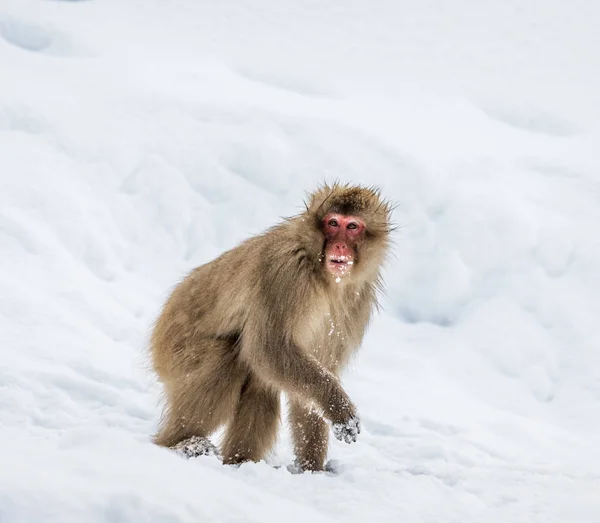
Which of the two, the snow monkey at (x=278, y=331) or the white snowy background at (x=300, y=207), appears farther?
the snow monkey at (x=278, y=331)

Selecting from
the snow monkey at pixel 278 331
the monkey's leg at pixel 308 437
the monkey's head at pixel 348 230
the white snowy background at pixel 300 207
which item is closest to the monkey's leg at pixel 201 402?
the snow monkey at pixel 278 331

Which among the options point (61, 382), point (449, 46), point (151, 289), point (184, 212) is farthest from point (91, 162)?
point (449, 46)

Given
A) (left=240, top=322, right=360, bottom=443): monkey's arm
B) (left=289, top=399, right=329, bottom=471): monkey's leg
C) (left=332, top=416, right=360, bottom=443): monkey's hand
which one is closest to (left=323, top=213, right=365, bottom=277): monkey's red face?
(left=240, top=322, right=360, bottom=443): monkey's arm

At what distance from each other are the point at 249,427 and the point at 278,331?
0.55 meters

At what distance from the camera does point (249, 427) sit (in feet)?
14.4

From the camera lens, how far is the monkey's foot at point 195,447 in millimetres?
4086

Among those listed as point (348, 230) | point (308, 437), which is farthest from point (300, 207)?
point (308, 437)

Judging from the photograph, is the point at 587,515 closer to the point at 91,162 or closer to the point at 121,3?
the point at 91,162

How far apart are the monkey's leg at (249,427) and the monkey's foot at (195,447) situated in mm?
185

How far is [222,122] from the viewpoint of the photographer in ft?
31.7

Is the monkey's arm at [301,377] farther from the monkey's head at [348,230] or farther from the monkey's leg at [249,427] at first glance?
the monkey's head at [348,230]

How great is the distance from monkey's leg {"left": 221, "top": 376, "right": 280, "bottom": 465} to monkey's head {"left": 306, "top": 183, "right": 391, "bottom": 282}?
26.9 inches

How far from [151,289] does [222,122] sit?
2603mm

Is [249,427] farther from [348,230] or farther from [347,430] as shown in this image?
[348,230]
